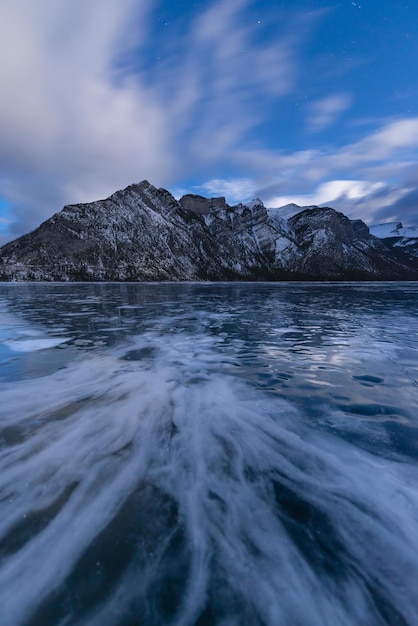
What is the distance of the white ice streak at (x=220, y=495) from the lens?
242 cm

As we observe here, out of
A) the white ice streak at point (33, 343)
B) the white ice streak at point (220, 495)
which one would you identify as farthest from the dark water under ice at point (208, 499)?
the white ice streak at point (33, 343)

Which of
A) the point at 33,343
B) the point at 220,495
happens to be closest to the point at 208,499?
the point at 220,495

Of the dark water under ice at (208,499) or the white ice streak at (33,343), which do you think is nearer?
Result: the dark water under ice at (208,499)

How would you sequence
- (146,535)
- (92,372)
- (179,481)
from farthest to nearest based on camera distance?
(92,372) → (179,481) → (146,535)

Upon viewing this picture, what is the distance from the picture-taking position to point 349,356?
9375mm

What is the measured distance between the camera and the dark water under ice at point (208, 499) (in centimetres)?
237

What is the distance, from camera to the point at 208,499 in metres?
3.41

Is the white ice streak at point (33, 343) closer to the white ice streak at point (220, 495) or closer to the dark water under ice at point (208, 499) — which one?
the dark water under ice at point (208, 499)

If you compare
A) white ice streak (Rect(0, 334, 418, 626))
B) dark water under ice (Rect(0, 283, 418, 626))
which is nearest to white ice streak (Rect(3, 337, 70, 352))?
dark water under ice (Rect(0, 283, 418, 626))

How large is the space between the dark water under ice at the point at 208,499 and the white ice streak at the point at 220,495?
0.02 meters

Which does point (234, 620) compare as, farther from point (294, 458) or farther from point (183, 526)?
point (294, 458)

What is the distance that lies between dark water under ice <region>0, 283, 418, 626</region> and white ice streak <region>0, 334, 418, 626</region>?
15mm

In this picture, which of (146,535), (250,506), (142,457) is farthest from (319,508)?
(142,457)

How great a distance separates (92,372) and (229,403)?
3628 mm
